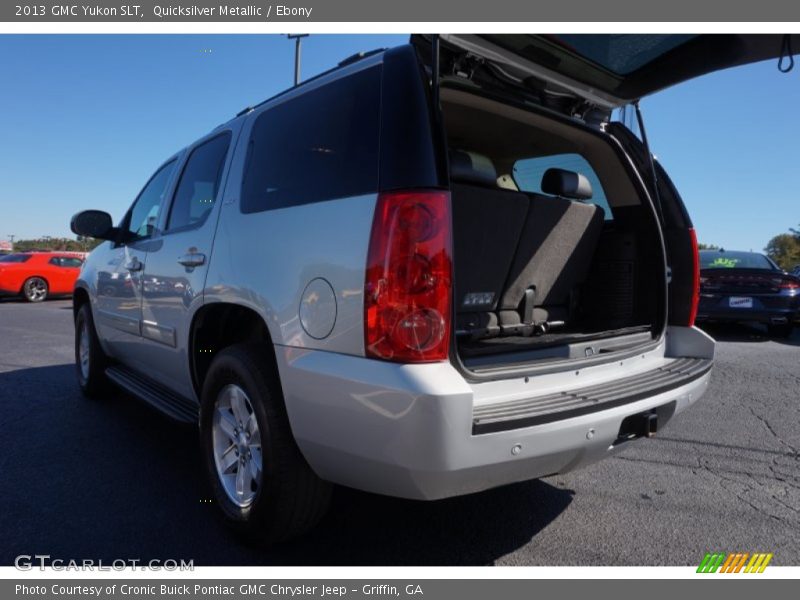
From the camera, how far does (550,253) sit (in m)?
3.25

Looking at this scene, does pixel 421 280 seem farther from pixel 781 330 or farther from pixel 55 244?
pixel 55 244

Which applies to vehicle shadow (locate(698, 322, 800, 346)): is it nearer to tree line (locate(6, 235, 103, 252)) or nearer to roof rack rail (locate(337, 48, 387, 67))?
roof rack rail (locate(337, 48, 387, 67))

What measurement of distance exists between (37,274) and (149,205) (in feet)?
45.3

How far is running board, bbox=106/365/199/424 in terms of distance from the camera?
3045 millimetres

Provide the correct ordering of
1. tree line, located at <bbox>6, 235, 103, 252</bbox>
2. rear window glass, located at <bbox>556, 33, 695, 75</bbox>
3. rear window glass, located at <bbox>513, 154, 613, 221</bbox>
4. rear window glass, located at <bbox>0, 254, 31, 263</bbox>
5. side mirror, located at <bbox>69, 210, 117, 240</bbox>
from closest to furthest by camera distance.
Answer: rear window glass, located at <bbox>556, 33, 695, 75</bbox> → rear window glass, located at <bbox>513, 154, 613, 221</bbox> → side mirror, located at <bbox>69, 210, 117, 240</bbox> → rear window glass, located at <bbox>0, 254, 31, 263</bbox> → tree line, located at <bbox>6, 235, 103, 252</bbox>

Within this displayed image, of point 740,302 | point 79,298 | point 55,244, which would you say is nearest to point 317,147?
point 79,298

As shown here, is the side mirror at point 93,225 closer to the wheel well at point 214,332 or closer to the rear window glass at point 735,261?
the wheel well at point 214,332

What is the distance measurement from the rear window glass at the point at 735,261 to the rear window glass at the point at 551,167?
6094 millimetres

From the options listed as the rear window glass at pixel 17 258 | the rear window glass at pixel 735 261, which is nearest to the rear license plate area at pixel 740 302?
the rear window glass at pixel 735 261

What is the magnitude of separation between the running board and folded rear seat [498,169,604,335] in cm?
179

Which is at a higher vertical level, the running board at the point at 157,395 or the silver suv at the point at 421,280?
the silver suv at the point at 421,280

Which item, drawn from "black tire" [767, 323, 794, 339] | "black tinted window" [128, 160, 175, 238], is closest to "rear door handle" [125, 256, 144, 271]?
"black tinted window" [128, 160, 175, 238]

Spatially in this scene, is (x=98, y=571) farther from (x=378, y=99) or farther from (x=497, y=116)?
(x=497, y=116)

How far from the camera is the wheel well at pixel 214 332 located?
2752 mm
